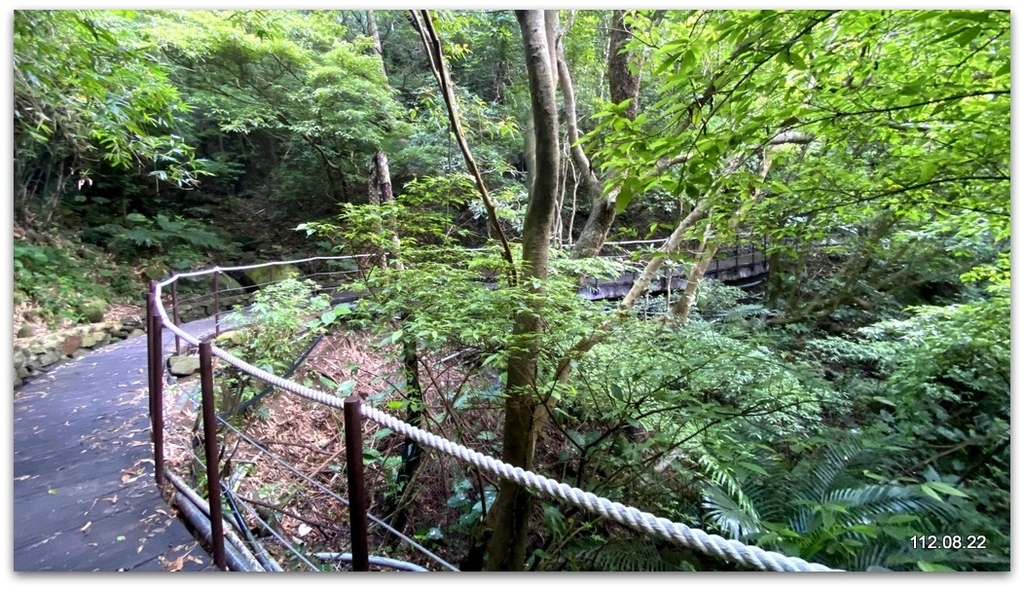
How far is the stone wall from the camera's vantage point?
3.28 m

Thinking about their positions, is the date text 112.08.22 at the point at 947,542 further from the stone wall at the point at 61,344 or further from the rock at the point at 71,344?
the rock at the point at 71,344

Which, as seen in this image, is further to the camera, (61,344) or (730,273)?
(730,273)

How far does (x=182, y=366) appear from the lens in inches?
134

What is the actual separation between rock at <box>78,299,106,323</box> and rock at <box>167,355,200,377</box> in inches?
92.4

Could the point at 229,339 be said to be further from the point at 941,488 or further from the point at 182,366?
the point at 941,488

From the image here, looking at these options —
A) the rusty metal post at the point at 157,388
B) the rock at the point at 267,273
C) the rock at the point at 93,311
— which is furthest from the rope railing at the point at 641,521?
the rock at the point at 267,273

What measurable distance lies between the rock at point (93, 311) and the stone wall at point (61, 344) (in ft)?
0.83

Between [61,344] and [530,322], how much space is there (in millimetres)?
4355

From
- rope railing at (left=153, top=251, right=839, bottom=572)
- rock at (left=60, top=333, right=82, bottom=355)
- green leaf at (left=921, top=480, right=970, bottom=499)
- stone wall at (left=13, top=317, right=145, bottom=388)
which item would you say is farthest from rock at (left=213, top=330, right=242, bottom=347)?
green leaf at (left=921, top=480, right=970, bottom=499)

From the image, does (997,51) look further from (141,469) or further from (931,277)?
(931,277)

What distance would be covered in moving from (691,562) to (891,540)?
0.79 metres

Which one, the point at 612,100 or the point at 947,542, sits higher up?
the point at 612,100

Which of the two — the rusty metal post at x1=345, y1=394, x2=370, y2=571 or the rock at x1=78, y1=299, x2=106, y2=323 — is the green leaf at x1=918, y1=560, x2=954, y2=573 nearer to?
the rusty metal post at x1=345, y1=394, x2=370, y2=571

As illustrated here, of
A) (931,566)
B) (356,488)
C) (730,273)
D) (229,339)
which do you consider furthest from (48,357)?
(730,273)
